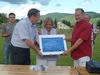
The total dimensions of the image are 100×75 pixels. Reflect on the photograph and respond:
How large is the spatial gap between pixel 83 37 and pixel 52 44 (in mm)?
723

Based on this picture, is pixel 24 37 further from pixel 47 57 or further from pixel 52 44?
pixel 47 57

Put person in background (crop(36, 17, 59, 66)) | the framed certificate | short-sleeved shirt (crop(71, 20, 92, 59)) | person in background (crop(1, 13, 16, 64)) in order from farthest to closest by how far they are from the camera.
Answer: person in background (crop(1, 13, 16, 64))
person in background (crop(36, 17, 59, 66))
the framed certificate
short-sleeved shirt (crop(71, 20, 92, 59))

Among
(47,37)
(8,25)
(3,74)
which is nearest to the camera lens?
(3,74)

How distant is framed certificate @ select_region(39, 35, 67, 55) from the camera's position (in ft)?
14.8

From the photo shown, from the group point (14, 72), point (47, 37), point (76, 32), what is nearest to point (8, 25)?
point (47, 37)

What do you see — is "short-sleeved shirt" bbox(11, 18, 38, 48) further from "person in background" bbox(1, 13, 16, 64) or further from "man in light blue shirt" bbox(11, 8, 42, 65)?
"person in background" bbox(1, 13, 16, 64)

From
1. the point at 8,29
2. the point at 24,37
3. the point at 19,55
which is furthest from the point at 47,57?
the point at 8,29

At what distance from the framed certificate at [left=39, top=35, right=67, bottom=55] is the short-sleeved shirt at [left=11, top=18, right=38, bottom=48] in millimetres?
275

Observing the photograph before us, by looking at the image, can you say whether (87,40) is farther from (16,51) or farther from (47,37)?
(16,51)

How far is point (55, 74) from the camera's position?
3.21 metres

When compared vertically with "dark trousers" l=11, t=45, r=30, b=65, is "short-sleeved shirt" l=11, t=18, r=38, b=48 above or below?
above

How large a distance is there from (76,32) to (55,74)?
1.46 meters

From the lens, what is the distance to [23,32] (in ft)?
13.4

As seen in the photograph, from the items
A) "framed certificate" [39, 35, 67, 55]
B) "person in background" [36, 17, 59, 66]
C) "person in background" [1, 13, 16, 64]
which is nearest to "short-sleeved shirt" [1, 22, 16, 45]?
"person in background" [1, 13, 16, 64]
